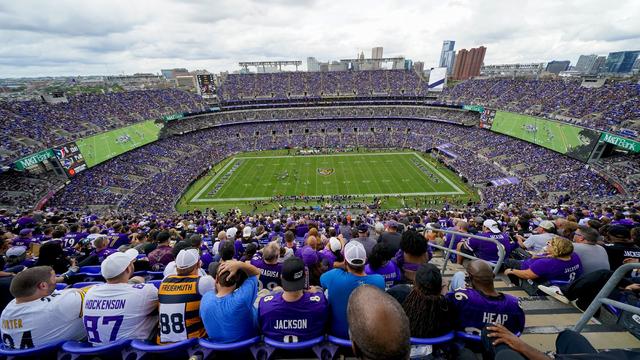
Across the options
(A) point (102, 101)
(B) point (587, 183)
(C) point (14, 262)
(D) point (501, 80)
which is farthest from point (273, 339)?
(D) point (501, 80)

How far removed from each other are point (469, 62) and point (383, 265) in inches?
7251

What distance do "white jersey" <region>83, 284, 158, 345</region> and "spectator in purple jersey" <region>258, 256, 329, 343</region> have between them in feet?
5.35

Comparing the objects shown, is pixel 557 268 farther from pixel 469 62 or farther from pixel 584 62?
pixel 584 62

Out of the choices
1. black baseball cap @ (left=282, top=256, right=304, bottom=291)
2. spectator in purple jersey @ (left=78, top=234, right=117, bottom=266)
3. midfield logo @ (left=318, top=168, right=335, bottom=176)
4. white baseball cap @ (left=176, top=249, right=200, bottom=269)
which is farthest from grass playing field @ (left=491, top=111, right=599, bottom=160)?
spectator in purple jersey @ (left=78, top=234, right=117, bottom=266)

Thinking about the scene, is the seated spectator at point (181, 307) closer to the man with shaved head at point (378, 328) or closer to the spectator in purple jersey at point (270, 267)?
the spectator in purple jersey at point (270, 267)

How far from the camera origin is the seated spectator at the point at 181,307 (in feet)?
11.7

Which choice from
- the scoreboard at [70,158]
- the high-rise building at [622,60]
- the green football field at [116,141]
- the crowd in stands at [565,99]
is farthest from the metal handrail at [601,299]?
the high-rise building at [622,60]

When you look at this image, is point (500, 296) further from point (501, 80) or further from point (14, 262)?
point (501, 80)

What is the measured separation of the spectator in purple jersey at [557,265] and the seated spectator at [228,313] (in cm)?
506

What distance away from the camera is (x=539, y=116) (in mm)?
41719

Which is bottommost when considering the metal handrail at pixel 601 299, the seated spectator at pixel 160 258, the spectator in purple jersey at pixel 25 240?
the spectator in purple jersey at pixel 25 240

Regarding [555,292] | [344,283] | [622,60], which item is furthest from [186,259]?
[622,60]

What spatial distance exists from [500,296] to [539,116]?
51.0m

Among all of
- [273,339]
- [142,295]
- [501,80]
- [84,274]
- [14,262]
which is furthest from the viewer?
[501,80]
